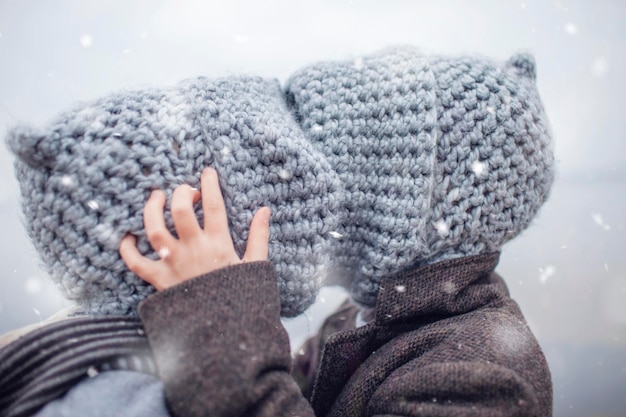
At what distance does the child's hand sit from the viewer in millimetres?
611

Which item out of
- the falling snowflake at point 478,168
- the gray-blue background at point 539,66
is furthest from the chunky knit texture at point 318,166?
the gray-blue background at point 539,66

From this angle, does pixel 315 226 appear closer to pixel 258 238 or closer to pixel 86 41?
pixel 258 238

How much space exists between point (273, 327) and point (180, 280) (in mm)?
141

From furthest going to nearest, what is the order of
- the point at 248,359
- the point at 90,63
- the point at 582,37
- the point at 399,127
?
the point at 582,37 < the point at 90,63 < the point at 399,127 < the point at 248,359

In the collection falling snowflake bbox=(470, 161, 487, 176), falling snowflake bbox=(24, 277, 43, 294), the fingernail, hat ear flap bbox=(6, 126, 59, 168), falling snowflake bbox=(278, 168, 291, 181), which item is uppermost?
hat ear flap bbox=(6, 126, 59, 168)

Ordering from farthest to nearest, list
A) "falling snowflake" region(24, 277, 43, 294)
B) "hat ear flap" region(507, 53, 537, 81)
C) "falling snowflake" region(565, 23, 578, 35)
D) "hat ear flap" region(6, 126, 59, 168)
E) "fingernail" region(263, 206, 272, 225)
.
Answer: "falling snowflake" region(565, 23, 578, 35) → "falling snowflake" region(24, 277, 43, 294) → "hat ear flap" region(507, 53, 537, 81) → "fingernail" region(263, 206, 272, 225) → "hat ear flap" region(6, 126, 59, 168)

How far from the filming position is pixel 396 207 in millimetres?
735

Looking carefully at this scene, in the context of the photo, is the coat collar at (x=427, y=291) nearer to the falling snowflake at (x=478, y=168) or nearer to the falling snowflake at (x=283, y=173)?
the falling snowflake at (x=478, y=168)

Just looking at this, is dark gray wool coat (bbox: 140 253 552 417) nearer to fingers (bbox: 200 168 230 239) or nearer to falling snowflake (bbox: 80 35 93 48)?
fingers (bbox: 200 168 230 239)

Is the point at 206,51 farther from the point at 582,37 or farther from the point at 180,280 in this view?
the point at 582,37

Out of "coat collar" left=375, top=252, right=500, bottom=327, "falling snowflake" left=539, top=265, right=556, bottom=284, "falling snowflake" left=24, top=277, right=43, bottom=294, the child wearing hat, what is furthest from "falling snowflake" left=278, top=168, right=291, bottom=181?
"falling snowflake" left=539, top=265, right=556, bottom=284

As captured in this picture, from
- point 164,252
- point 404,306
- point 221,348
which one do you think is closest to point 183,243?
point 164,252

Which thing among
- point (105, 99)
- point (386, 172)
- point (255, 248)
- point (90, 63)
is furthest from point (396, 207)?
point (90, 63)

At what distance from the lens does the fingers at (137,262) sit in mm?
610
